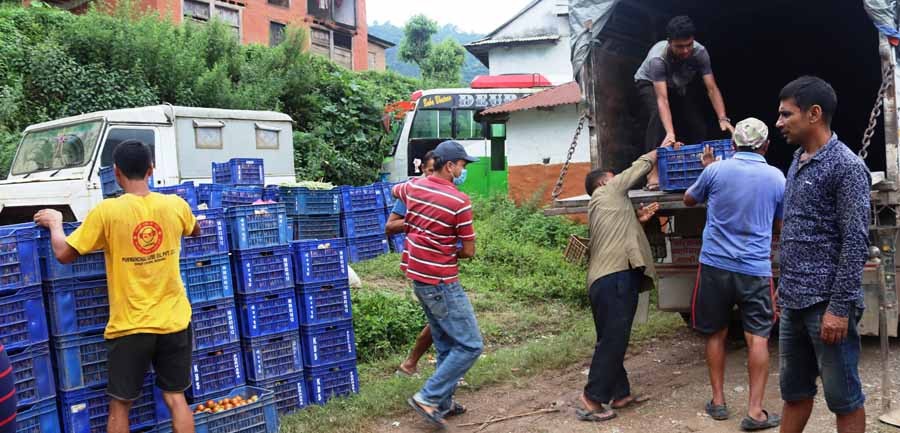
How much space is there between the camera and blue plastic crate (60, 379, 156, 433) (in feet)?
14.2

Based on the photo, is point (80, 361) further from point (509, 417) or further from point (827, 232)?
point (827, 232)

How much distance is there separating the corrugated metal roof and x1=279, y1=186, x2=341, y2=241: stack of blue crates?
5877 millimetres

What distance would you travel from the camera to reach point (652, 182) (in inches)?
241

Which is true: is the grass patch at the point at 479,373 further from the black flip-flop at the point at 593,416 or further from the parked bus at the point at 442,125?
the parked bus at the point at 442,125

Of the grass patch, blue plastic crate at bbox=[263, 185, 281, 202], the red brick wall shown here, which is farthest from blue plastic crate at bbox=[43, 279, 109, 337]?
the red brick wall

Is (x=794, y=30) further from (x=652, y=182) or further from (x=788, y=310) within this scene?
(x=788, y=310)

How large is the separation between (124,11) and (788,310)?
17.4 metres

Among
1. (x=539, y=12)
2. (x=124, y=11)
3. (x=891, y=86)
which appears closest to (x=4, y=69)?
(x=124, y=11)

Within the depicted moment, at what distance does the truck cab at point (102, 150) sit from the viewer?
958cm

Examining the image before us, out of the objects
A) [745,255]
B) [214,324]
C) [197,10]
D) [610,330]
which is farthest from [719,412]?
[197,10]

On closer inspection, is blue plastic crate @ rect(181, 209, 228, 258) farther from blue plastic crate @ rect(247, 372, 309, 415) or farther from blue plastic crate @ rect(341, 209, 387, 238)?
blue plastic crate @ rect(341, 209, 387, 238)

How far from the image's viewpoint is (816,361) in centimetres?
368

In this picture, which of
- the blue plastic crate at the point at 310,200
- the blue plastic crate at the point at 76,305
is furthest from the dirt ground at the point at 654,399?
the blue plastic crate at the point at 310,200

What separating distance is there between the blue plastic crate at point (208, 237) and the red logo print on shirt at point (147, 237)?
73cm
